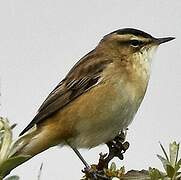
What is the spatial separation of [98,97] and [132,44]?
2.22ft

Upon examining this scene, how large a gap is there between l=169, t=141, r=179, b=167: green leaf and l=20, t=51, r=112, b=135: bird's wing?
2786mm

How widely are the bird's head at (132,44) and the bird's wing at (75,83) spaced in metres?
0.19

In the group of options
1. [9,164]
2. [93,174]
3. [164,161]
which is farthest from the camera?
[93,174]

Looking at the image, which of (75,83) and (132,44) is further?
(132,44)

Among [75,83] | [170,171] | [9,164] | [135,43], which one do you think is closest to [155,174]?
[170,171]

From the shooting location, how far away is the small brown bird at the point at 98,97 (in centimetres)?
459

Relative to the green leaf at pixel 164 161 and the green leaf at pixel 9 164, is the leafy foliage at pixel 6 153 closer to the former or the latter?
the green leaf at pixel 9 164

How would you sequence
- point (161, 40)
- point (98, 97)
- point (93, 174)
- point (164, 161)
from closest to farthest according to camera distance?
point (164, 161)
point (93, 174)
point (98, 97)
point (161, 40)

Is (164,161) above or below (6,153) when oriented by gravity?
below

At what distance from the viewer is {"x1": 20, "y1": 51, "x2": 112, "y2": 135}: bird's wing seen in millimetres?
4844

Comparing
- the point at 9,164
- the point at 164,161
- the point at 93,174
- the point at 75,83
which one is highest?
the point at 9,164

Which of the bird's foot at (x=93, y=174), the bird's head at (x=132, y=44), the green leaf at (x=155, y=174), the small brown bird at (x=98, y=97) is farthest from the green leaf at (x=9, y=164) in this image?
the bird's head at (x=132, y=44)

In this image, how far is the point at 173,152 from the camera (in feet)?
6.59

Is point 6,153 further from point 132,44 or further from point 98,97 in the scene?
point 132,44
